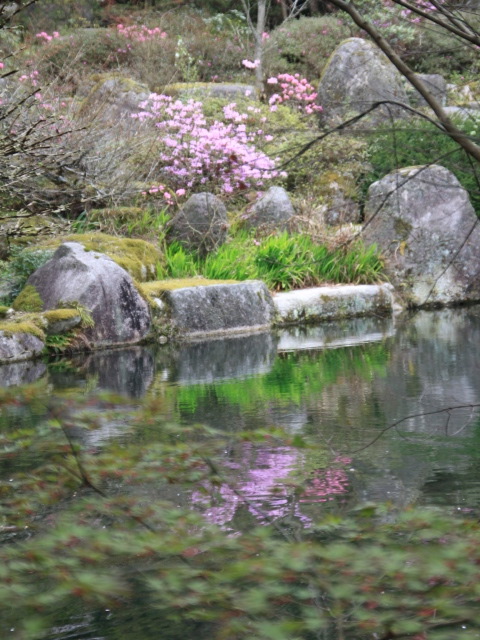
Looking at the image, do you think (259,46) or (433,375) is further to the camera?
(259,46)

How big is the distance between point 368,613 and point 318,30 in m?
23.4

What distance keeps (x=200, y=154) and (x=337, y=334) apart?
4547 mm

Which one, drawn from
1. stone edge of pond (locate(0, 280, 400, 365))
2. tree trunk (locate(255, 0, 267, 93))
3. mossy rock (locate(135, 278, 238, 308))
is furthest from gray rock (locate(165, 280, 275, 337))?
tree trunk (locate(255, 0, 267, 93))

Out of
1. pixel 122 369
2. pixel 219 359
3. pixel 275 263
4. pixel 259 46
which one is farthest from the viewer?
pixel 259 46

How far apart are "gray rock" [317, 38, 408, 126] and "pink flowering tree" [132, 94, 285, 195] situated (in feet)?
12.4

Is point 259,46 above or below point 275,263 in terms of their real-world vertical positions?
above

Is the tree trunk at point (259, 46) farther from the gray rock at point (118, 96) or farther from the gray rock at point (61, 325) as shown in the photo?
the gray rock at point (61, 325)

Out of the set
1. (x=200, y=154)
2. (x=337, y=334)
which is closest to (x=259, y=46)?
(x=200, y=154)

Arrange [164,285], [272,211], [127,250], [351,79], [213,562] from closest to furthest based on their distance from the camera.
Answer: [213,562], [164,285], [127,250], [272,211], [351,79]

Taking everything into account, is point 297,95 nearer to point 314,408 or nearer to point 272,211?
point 272,211

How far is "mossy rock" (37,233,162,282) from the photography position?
1274 cm

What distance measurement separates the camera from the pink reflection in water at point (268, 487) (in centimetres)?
444

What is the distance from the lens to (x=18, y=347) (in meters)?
10.5

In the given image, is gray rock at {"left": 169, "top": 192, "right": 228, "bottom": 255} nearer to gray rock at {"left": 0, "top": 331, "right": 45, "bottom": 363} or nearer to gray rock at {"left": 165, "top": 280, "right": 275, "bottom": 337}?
gray rock at {"left": 165, "top": 280, "right": 275, "bottom": 337}
